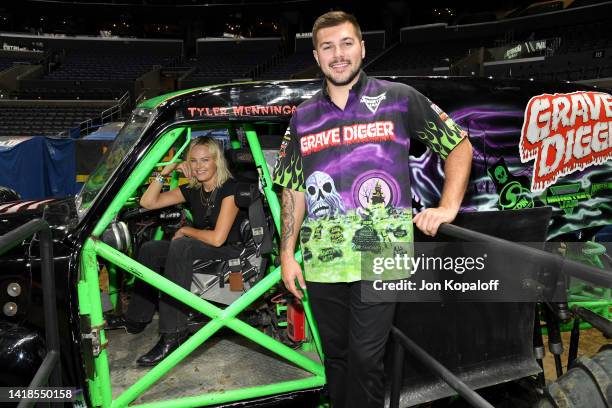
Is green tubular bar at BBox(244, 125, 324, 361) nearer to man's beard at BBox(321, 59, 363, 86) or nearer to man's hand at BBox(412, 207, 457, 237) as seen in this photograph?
man's beard at BBox(321, 59, 363, 86)

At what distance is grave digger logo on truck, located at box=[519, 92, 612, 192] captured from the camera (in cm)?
340

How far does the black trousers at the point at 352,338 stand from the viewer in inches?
86.9

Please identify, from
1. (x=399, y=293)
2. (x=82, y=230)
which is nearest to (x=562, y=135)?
(x=399, y=293)

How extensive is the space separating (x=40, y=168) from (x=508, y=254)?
470 inches

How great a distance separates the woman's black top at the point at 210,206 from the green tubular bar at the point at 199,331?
83 centimetres


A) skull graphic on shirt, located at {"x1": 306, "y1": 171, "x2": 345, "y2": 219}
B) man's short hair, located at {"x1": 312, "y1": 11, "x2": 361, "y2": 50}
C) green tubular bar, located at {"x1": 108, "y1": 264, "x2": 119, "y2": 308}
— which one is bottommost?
green tubular bar, located at {"x1": 108, "y1": 264, "x2": 119, "y2": 308}

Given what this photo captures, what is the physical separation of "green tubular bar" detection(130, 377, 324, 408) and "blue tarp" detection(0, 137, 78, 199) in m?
9.90

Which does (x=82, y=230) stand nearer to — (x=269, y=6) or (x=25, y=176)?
(x=25, y=176)

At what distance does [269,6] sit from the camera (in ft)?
117

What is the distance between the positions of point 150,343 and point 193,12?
37227 mm

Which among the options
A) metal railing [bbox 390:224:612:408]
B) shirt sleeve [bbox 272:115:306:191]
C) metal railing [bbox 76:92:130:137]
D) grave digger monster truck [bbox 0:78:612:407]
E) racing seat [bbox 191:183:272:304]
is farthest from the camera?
metal railing [bbox 76:92:130:137]

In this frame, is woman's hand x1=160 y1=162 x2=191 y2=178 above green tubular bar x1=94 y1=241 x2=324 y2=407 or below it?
above

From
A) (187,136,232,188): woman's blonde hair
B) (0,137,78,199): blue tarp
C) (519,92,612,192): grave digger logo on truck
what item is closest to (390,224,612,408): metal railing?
(519,92,612,192): grave digger logo on truck

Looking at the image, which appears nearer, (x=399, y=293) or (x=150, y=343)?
(x=399, y=293)
